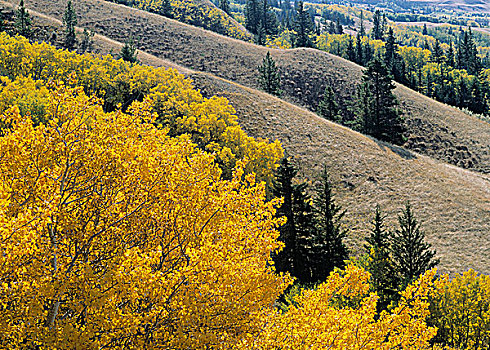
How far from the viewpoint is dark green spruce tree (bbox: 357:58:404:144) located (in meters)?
71.4

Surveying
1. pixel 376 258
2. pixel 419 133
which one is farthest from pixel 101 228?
pixel 419 133

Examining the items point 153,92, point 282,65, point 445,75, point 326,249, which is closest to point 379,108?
point 282,65

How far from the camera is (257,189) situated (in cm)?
994

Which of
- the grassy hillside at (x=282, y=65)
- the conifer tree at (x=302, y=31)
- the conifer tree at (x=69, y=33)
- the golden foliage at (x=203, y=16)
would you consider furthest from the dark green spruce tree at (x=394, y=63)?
the conifer tree at (x=69, y=33)

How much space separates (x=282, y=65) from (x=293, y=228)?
253 feet

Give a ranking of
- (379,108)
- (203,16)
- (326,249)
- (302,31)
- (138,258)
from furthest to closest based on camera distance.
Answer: (203,16) < (302,31) < (379,108) < (326,249) < (138,258)

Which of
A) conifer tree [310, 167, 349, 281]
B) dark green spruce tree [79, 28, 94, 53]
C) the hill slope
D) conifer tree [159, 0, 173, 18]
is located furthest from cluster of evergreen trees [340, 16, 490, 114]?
conifer tree [310, 167, 349, 281]

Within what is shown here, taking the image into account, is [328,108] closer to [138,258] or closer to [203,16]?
[138,258]

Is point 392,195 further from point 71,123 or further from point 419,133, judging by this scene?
point 71,123

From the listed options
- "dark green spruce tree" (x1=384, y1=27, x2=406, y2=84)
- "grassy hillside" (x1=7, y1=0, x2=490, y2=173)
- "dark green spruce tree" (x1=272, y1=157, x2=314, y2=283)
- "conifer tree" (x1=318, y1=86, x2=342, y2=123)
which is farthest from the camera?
"dark green spruce tree" (x1=384, y1=27, x2=406, y2=84)

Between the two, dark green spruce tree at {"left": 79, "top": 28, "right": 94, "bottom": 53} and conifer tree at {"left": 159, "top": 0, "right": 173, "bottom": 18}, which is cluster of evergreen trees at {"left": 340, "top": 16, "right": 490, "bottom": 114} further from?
dark green spruce tree at {"left": 79, "top": 28, "right": 94, "bottom": 53}

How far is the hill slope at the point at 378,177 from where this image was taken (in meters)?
43.7

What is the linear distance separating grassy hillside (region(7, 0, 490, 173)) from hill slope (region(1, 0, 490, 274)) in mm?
16151

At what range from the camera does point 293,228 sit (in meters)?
35.5
